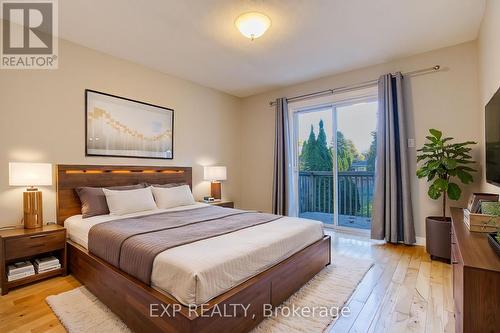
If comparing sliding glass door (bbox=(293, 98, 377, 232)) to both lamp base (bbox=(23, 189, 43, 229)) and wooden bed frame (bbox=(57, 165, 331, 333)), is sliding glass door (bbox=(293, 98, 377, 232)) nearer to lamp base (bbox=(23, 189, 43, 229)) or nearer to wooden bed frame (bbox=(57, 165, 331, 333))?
wooden bed frame (bbox=(57, 165, 331, 333))

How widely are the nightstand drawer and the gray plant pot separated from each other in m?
4.18

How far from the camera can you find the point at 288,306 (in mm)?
2029

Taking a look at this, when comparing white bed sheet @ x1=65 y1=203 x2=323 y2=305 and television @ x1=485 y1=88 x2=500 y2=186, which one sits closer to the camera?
white bed sheet @ x1=65 y1=203 x2=323 y2=305

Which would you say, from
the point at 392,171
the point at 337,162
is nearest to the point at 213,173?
the point at 337,162

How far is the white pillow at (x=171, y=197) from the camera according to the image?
11.4 ft

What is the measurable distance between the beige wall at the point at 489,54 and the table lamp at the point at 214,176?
3.62 metres

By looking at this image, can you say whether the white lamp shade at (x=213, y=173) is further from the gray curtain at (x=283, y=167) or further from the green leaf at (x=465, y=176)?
the green leaf at (x=465, y=176)

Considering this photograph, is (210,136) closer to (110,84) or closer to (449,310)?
(110,84)

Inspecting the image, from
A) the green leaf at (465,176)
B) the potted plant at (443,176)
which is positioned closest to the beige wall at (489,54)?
the green leaf at (465,176)

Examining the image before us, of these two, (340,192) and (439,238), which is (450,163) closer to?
(439,238)

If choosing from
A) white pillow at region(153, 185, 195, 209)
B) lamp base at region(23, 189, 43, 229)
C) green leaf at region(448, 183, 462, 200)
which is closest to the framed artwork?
white pillow at region(153, 185, 195, 209)

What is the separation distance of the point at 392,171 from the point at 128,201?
3.60 meters

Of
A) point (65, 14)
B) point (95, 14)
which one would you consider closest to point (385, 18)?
point (95, 14)

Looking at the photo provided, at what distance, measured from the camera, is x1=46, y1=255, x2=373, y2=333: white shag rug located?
1.76 meters
